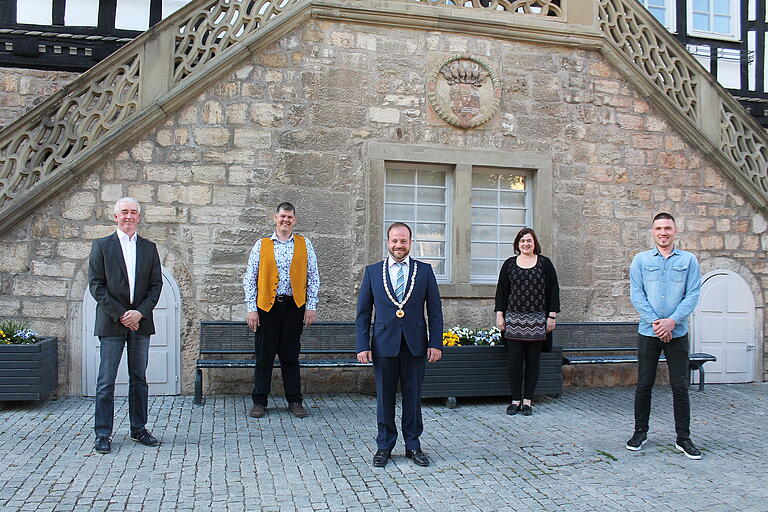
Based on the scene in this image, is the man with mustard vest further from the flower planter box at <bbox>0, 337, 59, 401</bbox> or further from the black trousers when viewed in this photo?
the flower planter box at <bbox>0, 337, 59, 401</bbox>

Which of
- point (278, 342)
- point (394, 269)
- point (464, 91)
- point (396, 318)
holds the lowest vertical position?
point (278, 342)

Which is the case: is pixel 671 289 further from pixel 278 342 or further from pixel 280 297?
pixel 278 342

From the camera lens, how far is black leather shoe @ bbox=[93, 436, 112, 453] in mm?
5254

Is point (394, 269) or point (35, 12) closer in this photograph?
point (394, 269)

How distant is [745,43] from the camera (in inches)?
452

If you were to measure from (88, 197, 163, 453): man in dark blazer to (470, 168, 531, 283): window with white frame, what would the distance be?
4.19 meters

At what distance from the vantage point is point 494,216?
28.3 ft

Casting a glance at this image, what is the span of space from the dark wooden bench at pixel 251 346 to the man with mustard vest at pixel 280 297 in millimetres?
524

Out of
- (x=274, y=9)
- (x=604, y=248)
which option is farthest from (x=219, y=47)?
(x=604, y=248)

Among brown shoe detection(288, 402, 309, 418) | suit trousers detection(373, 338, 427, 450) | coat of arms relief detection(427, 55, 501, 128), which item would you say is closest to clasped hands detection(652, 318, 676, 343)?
suit trousers detection(373, 338, 427, 450)

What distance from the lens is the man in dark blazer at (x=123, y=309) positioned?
5344 mm

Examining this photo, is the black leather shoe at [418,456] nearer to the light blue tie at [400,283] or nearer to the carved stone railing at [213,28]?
the light blue tie at [400,283]

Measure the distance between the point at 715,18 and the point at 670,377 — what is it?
27.2ft

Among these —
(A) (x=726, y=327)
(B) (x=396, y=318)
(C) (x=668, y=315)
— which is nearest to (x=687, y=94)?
(A) (x=726, y=327)
